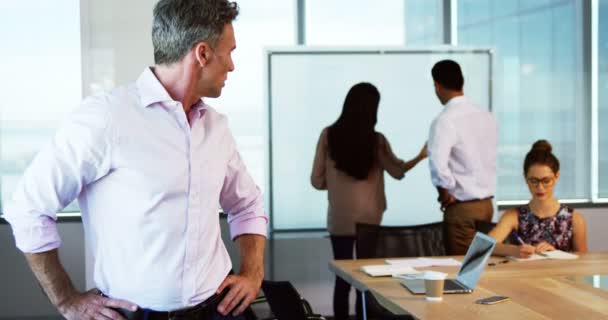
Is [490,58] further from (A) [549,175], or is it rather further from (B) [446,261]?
(B) [446,261]

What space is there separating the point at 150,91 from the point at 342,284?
11.8ft

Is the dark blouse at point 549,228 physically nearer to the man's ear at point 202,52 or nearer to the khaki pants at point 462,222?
the khaki pants at point 462,222

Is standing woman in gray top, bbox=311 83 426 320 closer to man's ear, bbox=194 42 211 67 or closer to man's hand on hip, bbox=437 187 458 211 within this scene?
man's hand on hip, bbox=437 187 458 211

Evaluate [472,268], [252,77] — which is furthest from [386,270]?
[252,77]

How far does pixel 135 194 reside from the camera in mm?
1941

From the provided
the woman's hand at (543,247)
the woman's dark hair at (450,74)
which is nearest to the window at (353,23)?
the woman's dark hair at (450,74)

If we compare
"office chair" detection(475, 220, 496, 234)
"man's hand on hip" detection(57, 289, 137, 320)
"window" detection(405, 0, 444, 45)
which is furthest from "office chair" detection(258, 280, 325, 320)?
"window" detection(405, 0, 444, 45)

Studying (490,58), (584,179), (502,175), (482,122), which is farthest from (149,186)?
(584,179)

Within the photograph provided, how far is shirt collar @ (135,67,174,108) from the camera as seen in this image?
79.0 inches

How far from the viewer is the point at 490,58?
20.3 ft

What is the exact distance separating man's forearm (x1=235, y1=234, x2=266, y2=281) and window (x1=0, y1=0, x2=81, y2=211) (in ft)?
14.2

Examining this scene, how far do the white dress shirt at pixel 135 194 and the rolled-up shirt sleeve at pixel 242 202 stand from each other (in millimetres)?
212

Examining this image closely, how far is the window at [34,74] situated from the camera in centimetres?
631

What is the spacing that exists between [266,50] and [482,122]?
167cm
